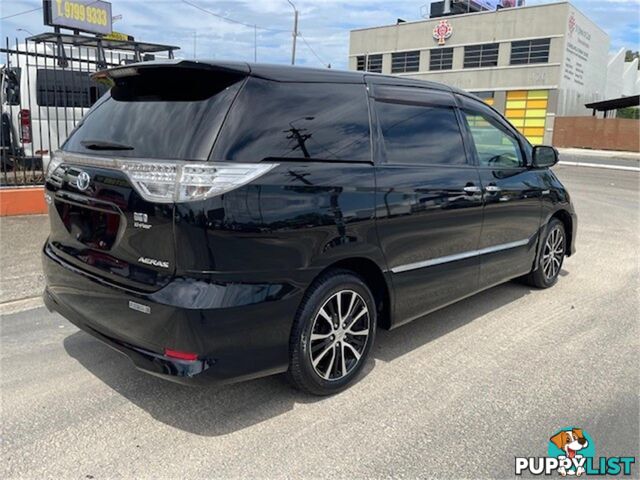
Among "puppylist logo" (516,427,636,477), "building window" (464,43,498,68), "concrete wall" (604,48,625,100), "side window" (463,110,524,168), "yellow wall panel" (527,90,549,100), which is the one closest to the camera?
"puppylist logo" (516,427,636,477)

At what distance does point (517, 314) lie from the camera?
4.87 meters

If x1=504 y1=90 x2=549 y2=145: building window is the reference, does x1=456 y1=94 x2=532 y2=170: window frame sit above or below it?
below

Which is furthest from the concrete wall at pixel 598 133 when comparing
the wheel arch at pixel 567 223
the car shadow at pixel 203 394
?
the car shadow at pixel 203 394

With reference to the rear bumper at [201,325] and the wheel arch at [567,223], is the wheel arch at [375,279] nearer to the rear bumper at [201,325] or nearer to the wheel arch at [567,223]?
the rear bumper at [201,325]

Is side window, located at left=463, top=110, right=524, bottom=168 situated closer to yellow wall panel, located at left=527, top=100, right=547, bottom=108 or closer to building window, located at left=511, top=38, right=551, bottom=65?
yellow wall panel, located at left=527, top=100, right=547, bottom=108

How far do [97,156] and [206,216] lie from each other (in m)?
0.92

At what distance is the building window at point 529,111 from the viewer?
134 ft

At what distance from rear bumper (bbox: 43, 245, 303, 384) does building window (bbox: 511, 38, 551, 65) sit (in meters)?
43.8

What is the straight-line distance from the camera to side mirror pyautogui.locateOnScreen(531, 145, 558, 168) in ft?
16.9

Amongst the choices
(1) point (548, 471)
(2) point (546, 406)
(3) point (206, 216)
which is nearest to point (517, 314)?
(2) point (546, 406)

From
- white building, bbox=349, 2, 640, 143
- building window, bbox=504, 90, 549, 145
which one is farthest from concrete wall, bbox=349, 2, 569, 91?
building window, bbox=504, 90, 549, 145

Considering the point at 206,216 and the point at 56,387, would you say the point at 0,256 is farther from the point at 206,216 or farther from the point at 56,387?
the point at 206,216

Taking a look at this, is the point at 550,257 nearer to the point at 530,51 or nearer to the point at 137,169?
the point at 137,169

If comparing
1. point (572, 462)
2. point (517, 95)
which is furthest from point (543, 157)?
point (517, 95)
